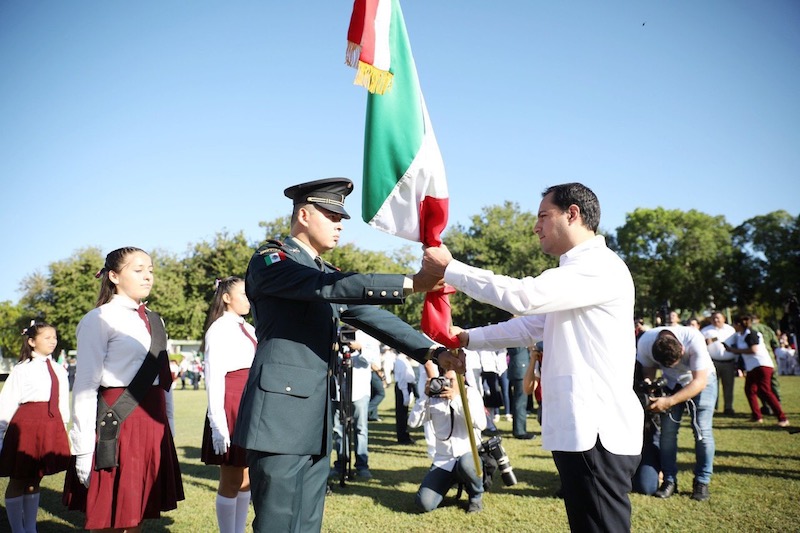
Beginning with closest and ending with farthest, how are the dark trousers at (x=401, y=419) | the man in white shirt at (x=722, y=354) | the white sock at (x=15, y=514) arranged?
the white sock at (x=15, y=514), the dark trousers at (x=401, y=419), the man in white shirt at (x=722, y=354)

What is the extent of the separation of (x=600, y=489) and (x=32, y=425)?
18.9 ft

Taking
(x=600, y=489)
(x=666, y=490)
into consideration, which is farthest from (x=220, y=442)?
(x=666, y=490)

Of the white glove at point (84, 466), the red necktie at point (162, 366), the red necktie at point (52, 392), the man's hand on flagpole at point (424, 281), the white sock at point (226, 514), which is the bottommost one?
the white sock at point (226, 514)

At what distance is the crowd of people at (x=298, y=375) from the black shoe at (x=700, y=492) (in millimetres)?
39

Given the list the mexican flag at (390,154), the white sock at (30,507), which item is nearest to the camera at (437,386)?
the mexican flag at (390,154)

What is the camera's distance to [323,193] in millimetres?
3498

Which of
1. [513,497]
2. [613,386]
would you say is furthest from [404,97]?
[513,497]

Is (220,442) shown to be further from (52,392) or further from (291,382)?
(52,392)

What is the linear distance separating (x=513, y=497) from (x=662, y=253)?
55755 millimetres

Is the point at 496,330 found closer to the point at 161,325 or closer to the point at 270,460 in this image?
the point at 270,460

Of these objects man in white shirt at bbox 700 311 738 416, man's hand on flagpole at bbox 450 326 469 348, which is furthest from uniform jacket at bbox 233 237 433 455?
man in white shirt at bbox 700 311 738 416

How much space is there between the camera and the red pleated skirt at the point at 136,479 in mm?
3850

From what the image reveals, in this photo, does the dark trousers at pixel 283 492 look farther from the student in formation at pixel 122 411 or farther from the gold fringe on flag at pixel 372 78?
the gold fringe on flag at pixel 372 78

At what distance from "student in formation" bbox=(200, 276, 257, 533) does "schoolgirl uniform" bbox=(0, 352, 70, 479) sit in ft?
5.90
